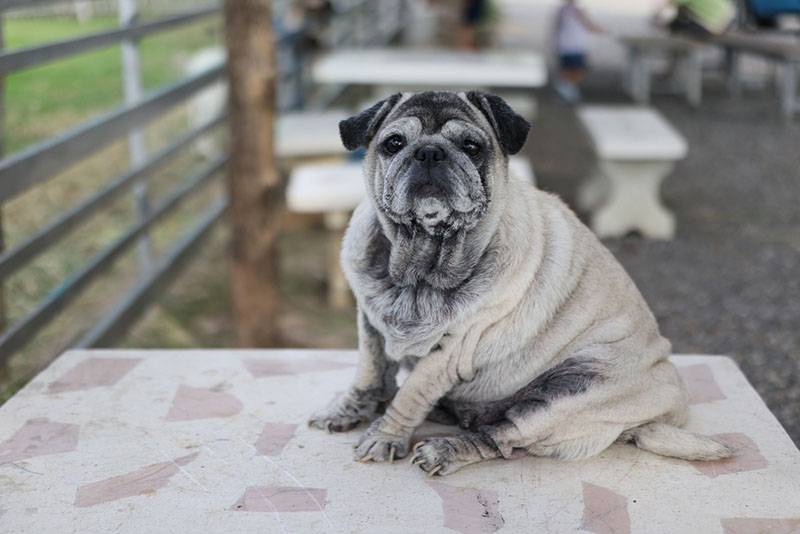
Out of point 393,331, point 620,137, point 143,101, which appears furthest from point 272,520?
point 620,137

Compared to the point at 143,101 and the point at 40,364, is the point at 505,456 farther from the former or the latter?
the point at 143,101

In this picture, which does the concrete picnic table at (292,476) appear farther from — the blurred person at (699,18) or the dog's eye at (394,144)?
the blurred person at (699,18)

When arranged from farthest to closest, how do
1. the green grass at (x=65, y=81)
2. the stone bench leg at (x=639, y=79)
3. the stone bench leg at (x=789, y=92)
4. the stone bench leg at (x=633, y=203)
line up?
1. the stone bench leg at (x=639, y=79)
2. the stone bench leg at (x=789, y=92)
3. the stone bench leg at (x=633, y=203)
4. the green grass at (x=65, y=81)

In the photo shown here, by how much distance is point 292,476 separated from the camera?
98.0 inches

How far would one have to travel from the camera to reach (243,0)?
171 inches

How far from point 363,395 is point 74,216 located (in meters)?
2.27

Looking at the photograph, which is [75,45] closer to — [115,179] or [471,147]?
[115,179]

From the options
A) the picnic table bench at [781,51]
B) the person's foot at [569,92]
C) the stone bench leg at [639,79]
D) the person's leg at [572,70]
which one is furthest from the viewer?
the stone bench leg at [639,79]

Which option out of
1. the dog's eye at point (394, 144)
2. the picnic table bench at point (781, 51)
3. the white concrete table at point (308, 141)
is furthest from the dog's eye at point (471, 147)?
the picnic table bench at point (781, 51)

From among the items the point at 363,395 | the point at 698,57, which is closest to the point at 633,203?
the point at 363,395

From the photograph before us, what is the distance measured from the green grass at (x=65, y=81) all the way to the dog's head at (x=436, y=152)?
3180 mm

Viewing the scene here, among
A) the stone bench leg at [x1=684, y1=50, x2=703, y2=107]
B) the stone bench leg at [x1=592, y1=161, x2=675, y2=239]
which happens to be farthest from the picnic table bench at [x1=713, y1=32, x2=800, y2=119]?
the stone bench leg at [x1=592, y1=161, x2=675, y2=239]

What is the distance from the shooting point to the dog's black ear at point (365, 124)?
2.36 m

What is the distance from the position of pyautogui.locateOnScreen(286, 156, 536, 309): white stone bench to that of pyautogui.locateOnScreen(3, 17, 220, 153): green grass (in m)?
1.30
